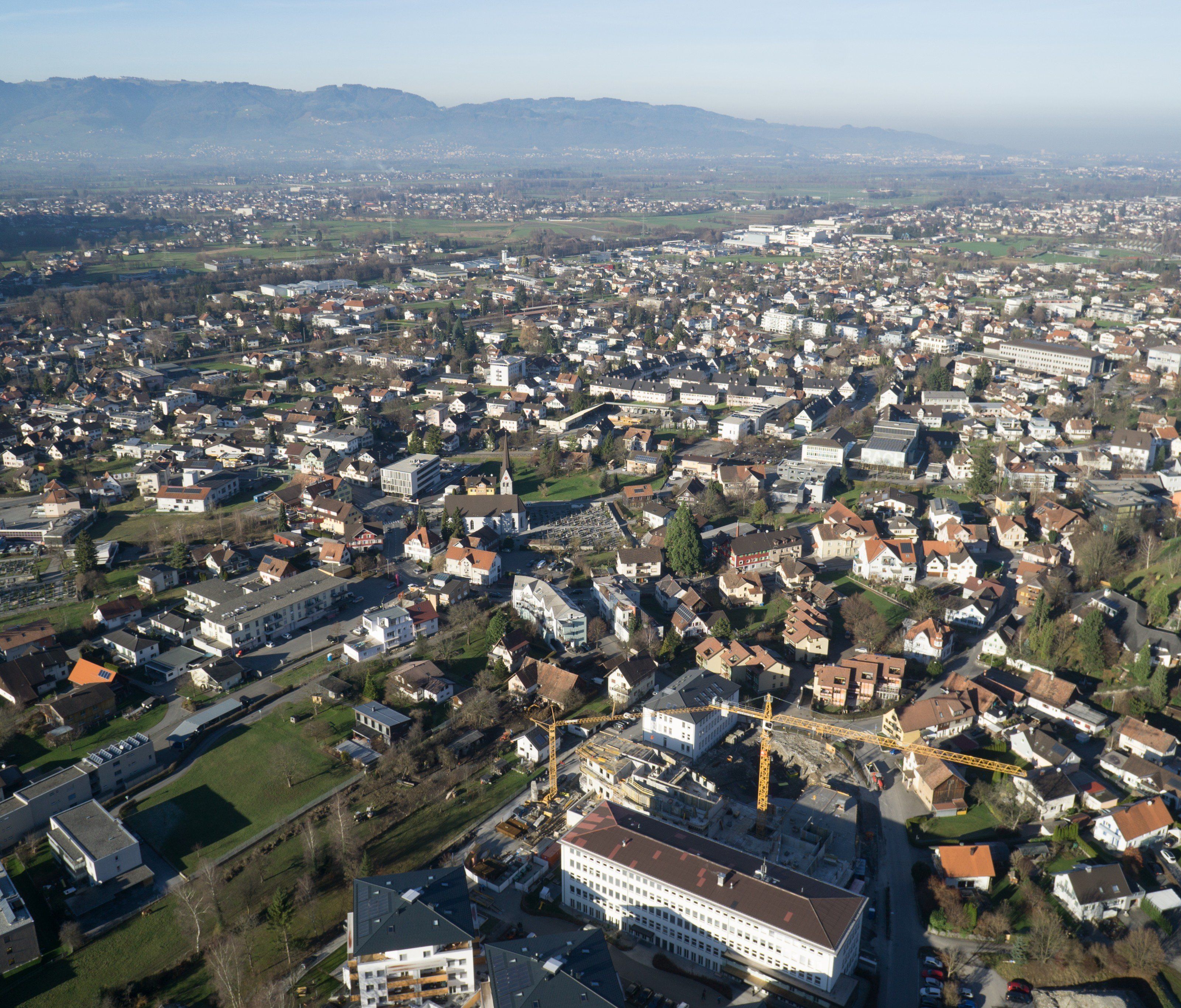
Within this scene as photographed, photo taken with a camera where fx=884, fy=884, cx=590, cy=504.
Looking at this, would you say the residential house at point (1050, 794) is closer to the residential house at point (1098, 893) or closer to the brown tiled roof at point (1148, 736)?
the residential house at point (1098, 893)

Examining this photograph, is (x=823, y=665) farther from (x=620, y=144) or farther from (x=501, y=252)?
(x=620, y=144)

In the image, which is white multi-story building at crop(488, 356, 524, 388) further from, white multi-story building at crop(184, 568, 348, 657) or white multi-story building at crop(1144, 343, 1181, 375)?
white multi-story building at crop(1144, 343, 1181, 375)

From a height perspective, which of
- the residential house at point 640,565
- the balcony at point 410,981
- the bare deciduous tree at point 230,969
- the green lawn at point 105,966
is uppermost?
the residential house at point 640,565

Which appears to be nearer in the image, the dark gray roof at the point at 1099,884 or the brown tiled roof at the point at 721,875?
the brown tiled roof at the point at 721,875

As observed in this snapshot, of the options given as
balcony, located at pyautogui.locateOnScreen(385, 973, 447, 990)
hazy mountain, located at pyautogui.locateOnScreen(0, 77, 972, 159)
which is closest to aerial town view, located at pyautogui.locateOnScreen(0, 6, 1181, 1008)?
balcony, located at pyautogui.locateOnScreen(385, 973, 447, 990)

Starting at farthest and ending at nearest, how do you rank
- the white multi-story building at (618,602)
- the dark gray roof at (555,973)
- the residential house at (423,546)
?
1. the residential house at (423,546)
2. the white multi-story building at (618,602)
3. the dark gray roof at (555,973)

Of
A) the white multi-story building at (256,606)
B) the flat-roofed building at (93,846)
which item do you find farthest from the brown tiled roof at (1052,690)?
the flat-roofed building at (93,846)
